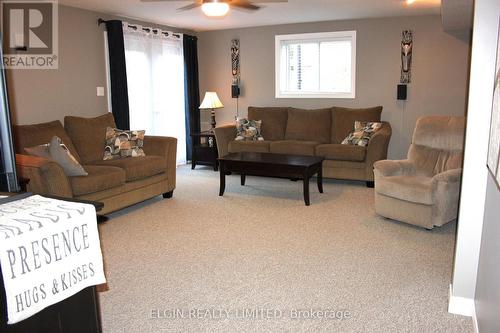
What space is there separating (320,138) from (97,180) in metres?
3.40

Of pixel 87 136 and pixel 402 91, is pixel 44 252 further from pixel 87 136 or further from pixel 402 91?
pixel 402 91

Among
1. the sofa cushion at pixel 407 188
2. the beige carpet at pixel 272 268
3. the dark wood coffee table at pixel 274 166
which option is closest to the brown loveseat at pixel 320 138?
the dark wood coffee table at pixel 274 166

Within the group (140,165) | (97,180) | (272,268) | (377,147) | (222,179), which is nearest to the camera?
(272,268)

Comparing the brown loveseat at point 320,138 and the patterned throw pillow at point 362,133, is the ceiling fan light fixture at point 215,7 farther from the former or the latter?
the patterned throw pillow at point 362,133

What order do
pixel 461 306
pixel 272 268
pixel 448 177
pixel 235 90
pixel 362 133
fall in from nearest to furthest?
pixel 461 306 → pixel 272 268 → pixel 448 177 → pixel 362 133 → pixel 235 90

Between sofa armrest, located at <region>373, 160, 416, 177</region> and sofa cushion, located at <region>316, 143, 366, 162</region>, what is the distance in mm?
1110

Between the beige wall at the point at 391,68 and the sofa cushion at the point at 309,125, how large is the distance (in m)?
0.38

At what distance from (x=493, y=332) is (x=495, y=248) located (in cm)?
35

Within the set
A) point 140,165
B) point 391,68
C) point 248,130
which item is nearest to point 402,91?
A: point 391,68

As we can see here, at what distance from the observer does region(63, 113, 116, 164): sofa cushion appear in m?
4.77

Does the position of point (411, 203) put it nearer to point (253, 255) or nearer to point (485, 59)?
point (253, 255)

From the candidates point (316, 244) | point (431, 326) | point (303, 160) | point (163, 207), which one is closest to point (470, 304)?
point (431, 326)

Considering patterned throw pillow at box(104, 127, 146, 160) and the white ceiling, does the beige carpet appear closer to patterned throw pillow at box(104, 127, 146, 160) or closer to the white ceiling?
patterned throw pillow at box(104, 127, 146, 160)

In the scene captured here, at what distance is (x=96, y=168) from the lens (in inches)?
171
